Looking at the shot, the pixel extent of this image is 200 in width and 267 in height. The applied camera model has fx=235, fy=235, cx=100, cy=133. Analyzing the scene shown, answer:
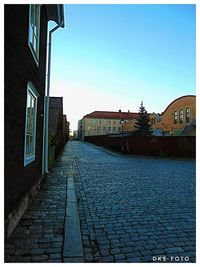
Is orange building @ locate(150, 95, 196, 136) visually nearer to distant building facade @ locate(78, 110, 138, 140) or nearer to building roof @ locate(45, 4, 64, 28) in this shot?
building roof @ locate(45, 4, 64, 28)

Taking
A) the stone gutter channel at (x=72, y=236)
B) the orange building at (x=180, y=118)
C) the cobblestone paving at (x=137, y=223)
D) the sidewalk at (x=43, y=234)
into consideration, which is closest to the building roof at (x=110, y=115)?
the orange building at (x=180, y=118)

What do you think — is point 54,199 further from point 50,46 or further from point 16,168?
point 50,46

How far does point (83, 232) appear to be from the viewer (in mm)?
4023

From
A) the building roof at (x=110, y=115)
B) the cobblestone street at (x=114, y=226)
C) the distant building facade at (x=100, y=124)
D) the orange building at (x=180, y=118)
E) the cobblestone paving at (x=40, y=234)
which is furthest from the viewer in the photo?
the building roof at (x=110, y=115)

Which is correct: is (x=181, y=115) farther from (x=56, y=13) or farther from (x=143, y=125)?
(x=56, y=13)

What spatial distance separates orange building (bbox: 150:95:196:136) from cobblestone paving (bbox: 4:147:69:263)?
2967cm

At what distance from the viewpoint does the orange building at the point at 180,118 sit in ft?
113

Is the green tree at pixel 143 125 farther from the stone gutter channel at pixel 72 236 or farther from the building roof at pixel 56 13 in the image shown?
the stone gutter channel at pixel 72 236

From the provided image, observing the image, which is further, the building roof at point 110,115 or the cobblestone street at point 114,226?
the building roof at point 110,115

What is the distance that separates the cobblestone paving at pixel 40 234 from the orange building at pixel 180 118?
1168 inches

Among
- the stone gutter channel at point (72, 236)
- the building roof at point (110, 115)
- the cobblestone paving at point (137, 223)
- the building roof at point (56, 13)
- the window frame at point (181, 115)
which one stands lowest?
the cobblestone paving at point (137, 223)

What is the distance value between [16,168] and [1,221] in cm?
138

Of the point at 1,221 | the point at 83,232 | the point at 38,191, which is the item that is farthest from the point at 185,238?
the point at 38,191

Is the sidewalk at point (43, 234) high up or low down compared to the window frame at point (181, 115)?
down
